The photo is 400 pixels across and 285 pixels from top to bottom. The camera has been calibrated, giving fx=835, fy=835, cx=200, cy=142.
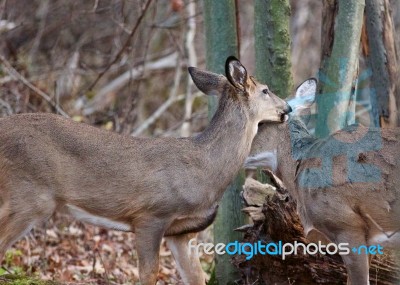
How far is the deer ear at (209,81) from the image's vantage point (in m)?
7.87

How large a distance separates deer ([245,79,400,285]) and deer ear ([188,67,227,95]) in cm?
97

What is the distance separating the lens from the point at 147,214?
723 cm

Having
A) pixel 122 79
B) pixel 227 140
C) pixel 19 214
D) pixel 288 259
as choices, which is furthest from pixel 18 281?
pixel 122 79

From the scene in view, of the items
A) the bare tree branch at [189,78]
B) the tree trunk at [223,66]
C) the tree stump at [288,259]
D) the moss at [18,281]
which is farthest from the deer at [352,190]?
the bare tree branch at [189,78]

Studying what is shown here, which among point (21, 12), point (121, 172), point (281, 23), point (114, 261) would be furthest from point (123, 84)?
point (121, 172)

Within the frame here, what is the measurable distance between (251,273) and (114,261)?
8.17 ft

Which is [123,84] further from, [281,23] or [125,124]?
[281,23]

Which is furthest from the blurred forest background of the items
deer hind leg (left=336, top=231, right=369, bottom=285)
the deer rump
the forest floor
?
deer hind leg (left=336, top=231, right=369, bottom=285)

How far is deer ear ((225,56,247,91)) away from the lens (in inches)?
291

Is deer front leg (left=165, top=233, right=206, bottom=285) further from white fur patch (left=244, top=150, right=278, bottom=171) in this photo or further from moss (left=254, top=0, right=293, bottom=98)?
moss (left=254, top=0, right=293, bottom=98)

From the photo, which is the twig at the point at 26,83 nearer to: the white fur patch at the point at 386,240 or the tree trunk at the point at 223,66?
the tree trunk at the point at 223,66

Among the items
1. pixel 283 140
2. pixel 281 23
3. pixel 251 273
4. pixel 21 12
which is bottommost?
pixel 251 273

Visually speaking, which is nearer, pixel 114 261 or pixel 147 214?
pixel 147 214

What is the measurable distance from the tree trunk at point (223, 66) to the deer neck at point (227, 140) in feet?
3.54
